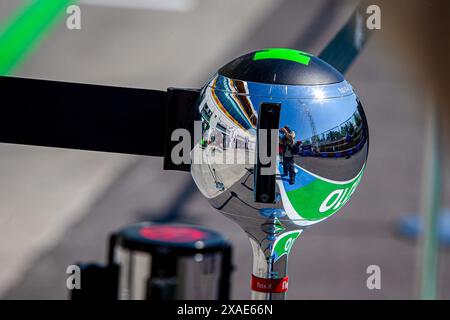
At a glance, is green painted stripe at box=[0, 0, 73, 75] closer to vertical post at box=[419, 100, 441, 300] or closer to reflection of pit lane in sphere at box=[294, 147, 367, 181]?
reflection of pit lane in sphere at box=[294, 147, 367, 181]

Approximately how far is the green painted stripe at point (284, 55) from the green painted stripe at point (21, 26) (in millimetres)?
1050

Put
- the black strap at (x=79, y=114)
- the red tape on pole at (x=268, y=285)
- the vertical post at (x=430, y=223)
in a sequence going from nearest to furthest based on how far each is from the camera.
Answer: the red tape on pole at (x=268, y=285)
the black strap at (x=79, y=114)
the vertical post at (x=430, y=223)

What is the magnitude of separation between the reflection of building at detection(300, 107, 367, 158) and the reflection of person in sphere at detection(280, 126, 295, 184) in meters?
0.02

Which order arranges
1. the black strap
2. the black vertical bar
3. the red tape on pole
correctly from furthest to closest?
the black strap, the red tape on pole, the black vertical bar

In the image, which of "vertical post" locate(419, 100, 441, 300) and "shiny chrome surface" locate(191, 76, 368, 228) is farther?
"vertical post" locate(419, 100, 441, 300)

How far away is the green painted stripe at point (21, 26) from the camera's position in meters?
2.66

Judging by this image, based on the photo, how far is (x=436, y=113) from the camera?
8.96 feet

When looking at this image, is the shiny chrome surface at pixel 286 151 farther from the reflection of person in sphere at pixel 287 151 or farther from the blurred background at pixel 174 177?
the blurred background at pixel 174 177

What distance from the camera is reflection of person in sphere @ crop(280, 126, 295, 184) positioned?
1427 mm

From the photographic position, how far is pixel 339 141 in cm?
147

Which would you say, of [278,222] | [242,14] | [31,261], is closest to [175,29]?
[242,14]

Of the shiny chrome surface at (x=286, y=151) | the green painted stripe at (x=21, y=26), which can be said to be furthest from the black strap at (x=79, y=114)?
the green painted stripe at (x=21, y=26)

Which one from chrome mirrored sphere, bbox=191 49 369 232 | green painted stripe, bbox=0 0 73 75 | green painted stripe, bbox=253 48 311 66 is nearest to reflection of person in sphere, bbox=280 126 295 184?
chrome mirrored sphere, bbox=191 49 369 232

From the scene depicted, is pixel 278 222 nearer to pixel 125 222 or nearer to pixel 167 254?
pixel 167 254
